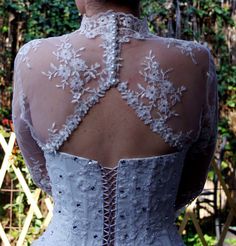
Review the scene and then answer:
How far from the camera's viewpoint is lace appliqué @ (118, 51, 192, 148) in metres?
1.20

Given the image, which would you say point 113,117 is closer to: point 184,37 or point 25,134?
point 25,134

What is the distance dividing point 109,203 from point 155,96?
0.25m

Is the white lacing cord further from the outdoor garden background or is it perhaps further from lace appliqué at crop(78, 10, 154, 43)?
the outdoor garden background

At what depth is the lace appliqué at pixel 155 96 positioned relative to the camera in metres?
1.20

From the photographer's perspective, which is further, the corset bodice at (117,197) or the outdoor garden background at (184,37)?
the outdoor garden background at (184,37)

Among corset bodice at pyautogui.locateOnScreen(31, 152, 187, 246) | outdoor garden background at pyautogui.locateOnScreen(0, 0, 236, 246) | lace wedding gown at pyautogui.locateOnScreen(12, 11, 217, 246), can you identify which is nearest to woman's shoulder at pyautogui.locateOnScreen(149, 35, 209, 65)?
lace wedding gown at pyautogui.locateOnScreen(12, 11, 217, 246)

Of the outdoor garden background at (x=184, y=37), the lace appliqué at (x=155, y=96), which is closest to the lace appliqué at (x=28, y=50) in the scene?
the lace appliqué at (x=155, y=96)

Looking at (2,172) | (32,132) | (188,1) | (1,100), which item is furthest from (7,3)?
(32,132)

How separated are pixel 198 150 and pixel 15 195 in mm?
3338

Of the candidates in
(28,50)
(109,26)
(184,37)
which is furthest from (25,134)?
(184,37)

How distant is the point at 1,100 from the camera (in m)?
4.75

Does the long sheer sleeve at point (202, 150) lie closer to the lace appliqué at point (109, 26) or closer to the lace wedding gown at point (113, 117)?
the lace wedding gown at point (113, 117)

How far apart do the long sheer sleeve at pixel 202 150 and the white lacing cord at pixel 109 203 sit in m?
0.19

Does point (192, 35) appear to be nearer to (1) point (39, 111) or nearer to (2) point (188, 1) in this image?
A: (2) point (188, 1)
